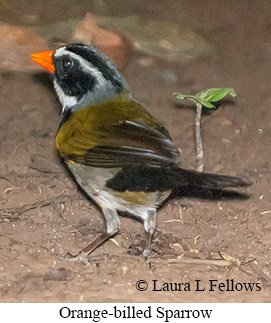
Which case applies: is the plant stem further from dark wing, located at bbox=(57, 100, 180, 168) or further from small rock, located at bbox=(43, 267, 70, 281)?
small rock, located at bbox=(43, 267, 70, 281)

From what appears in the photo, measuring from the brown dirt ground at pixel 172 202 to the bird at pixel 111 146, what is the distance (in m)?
0.19

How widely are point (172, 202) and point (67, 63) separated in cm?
107

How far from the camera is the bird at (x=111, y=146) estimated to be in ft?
11.5

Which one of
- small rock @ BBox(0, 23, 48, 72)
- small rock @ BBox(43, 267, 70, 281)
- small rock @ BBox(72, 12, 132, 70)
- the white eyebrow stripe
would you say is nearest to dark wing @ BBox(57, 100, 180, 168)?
the white eyebrow stripe

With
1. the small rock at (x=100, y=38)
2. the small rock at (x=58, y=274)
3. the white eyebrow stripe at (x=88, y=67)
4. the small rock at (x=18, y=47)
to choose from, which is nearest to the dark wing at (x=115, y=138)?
the white eyebrow stripe at (x=88, y=67)

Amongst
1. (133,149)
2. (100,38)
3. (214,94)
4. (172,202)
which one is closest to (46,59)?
(100,38)

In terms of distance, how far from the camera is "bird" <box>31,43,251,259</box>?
11.5 ft

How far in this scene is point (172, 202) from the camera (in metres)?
4.29

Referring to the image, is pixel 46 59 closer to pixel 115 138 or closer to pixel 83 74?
pixel 83 74

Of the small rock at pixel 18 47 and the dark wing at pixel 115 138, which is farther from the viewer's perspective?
the small rock at pixel 18 47

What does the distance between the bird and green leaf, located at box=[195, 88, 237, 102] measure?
1.60ft

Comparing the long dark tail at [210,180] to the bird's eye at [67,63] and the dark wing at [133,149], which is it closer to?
the dark wing at [133,149]

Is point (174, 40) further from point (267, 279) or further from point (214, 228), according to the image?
point (267, 279)

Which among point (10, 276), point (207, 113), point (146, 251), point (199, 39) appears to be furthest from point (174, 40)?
point (10, 276)
